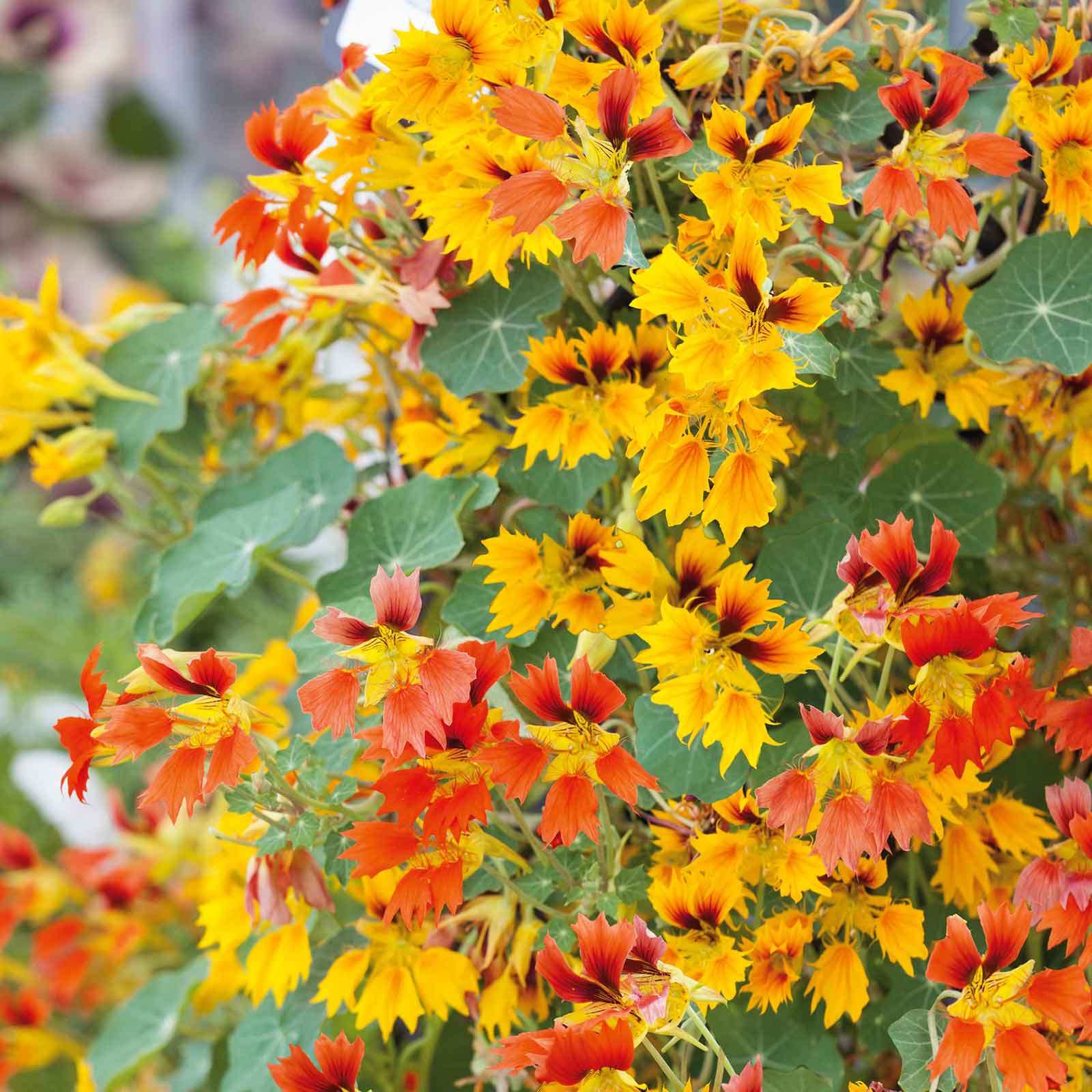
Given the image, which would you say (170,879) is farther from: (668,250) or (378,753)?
(668,250)

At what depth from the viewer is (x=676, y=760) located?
537 millimetres

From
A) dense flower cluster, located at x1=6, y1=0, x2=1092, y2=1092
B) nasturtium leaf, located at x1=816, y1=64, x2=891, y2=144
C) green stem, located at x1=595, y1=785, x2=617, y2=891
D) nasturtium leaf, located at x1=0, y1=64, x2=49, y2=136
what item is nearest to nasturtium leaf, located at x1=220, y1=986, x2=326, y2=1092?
dense flower cluster, located at x1=6, y1=0, x2=1092, y2=1092

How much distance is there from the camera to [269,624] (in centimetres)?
162

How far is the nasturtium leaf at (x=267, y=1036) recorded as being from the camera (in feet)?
2.13

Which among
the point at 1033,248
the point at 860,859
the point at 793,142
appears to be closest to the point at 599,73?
the point at 793,142

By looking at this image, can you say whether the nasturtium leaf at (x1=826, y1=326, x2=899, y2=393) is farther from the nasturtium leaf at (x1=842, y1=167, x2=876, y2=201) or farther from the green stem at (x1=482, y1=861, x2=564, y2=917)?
the green stem at (x1=482, y1=861, x2=564, y2=917)

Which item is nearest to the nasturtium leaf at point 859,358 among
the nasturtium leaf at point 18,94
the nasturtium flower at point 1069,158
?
the nasturtium flower at point 1069,158

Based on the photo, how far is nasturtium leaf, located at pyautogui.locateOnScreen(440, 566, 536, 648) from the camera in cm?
60

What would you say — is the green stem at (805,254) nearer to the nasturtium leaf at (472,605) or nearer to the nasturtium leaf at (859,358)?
the nasturtium leaf at (859,358)

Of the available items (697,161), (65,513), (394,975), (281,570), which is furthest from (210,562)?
(697,161)

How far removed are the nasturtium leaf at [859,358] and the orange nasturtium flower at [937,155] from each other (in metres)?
0.09

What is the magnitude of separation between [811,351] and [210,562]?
0.41 m

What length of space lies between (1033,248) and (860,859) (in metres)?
0.32

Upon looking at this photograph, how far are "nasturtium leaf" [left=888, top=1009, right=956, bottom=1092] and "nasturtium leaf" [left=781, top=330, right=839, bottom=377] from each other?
25cm
